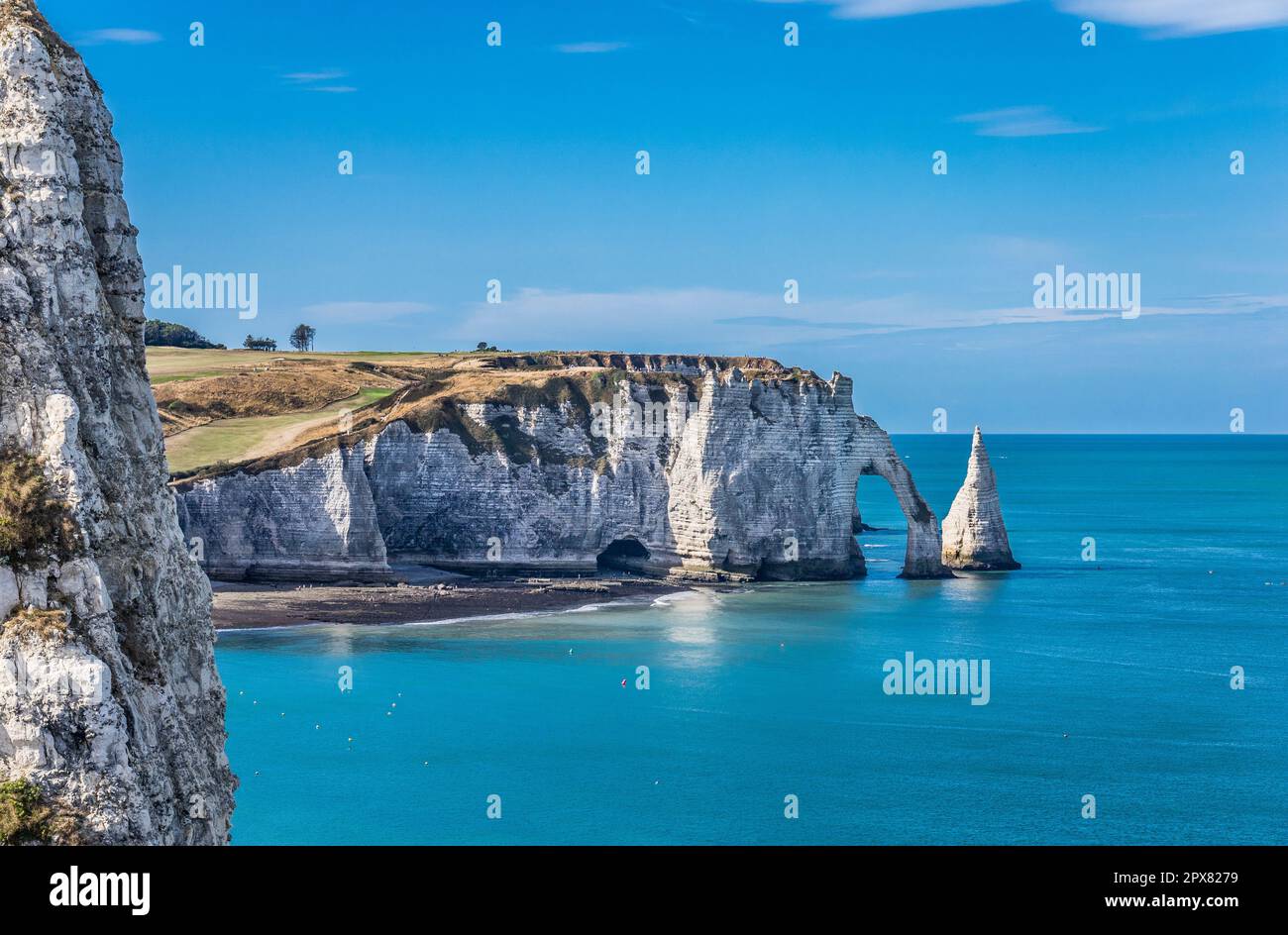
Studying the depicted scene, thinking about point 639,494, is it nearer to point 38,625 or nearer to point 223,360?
point 223,360

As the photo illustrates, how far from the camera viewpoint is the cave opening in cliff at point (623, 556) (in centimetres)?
9862

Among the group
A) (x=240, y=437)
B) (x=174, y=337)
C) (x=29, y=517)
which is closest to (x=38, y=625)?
(x=29, y=517)

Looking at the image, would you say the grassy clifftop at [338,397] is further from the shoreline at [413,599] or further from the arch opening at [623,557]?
the arch opening at [623,557]

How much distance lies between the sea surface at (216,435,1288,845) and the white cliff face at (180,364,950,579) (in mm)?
5146

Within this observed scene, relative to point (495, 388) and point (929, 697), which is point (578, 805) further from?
point (495, 388)

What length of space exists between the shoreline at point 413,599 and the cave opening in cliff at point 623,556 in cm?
417

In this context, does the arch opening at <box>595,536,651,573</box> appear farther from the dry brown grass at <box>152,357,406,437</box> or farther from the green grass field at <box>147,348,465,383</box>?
the green grass field at <box>147,348,465,383</box>

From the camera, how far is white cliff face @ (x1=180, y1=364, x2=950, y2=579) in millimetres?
92062

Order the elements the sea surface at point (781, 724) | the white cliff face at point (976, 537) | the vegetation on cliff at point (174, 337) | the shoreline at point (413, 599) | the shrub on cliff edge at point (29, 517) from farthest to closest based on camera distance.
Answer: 1. the vegetation on cliff at point (174, 337)
2. the white cliff face at point (976, 537)
3. the shoreline at point (413, 599)
4. the sea surface at point (781, 724)
5. the shrub on cliff edge at point (29, 517)

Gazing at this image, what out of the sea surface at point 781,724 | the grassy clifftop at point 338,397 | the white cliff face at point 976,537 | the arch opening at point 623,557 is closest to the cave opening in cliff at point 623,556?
the arch opening at point 623,557

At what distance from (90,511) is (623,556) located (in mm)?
84500

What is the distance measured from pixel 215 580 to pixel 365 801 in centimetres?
4731

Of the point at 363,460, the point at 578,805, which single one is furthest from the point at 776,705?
the point at 363,460

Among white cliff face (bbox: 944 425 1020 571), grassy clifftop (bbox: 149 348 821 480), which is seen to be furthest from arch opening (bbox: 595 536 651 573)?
white cliff face (bbox: 944 425 1020 571)
